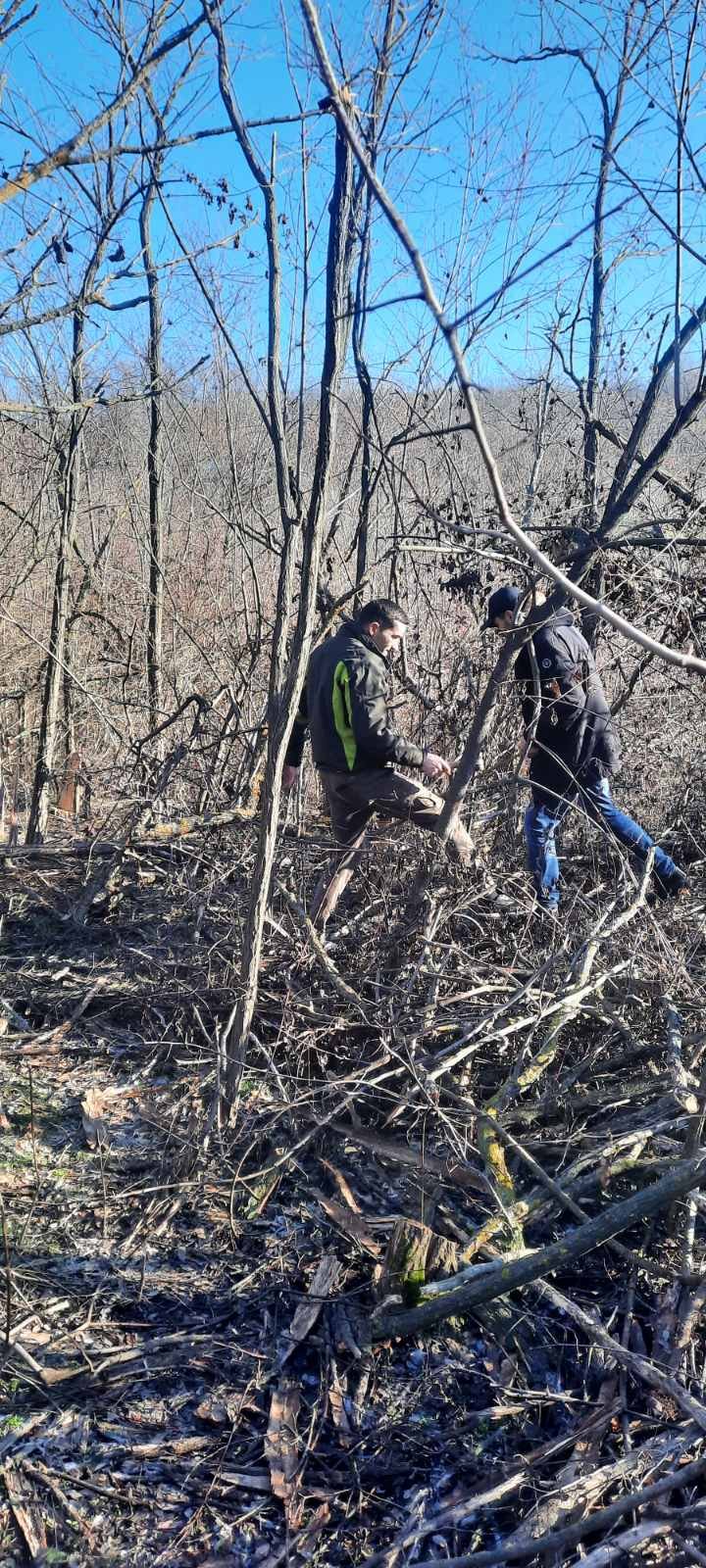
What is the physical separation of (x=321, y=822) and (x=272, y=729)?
112 inches

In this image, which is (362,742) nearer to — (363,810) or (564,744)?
(363,810)

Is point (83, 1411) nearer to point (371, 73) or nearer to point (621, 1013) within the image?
point (621, 1013)

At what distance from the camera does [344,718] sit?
4707 mm

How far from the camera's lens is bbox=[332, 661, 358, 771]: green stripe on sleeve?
15.3 feet

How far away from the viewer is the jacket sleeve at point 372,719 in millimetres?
4613

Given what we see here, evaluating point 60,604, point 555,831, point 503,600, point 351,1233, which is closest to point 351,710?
point 503,600

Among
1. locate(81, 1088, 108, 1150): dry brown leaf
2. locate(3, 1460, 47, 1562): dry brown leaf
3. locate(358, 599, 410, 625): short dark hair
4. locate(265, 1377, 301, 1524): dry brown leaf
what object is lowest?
locate(265, 1377, 301, 1524): dry brown leaf

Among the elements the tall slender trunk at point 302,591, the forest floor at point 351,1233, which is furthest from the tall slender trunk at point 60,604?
the tall slender trunk at point 302,591

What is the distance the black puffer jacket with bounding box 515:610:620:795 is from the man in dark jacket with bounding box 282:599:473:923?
69cm

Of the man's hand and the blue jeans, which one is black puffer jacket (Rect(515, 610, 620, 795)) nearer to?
the blue jeans

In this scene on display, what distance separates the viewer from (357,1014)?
396 centimetres

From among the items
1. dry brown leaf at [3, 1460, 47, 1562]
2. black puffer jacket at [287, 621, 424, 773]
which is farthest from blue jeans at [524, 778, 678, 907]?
dry brown leaf at [3, 1460, 47, 1562]

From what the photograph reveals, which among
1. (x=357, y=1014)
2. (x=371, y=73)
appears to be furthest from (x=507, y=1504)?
(x=371, y=73)

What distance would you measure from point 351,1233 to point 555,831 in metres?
2.79
